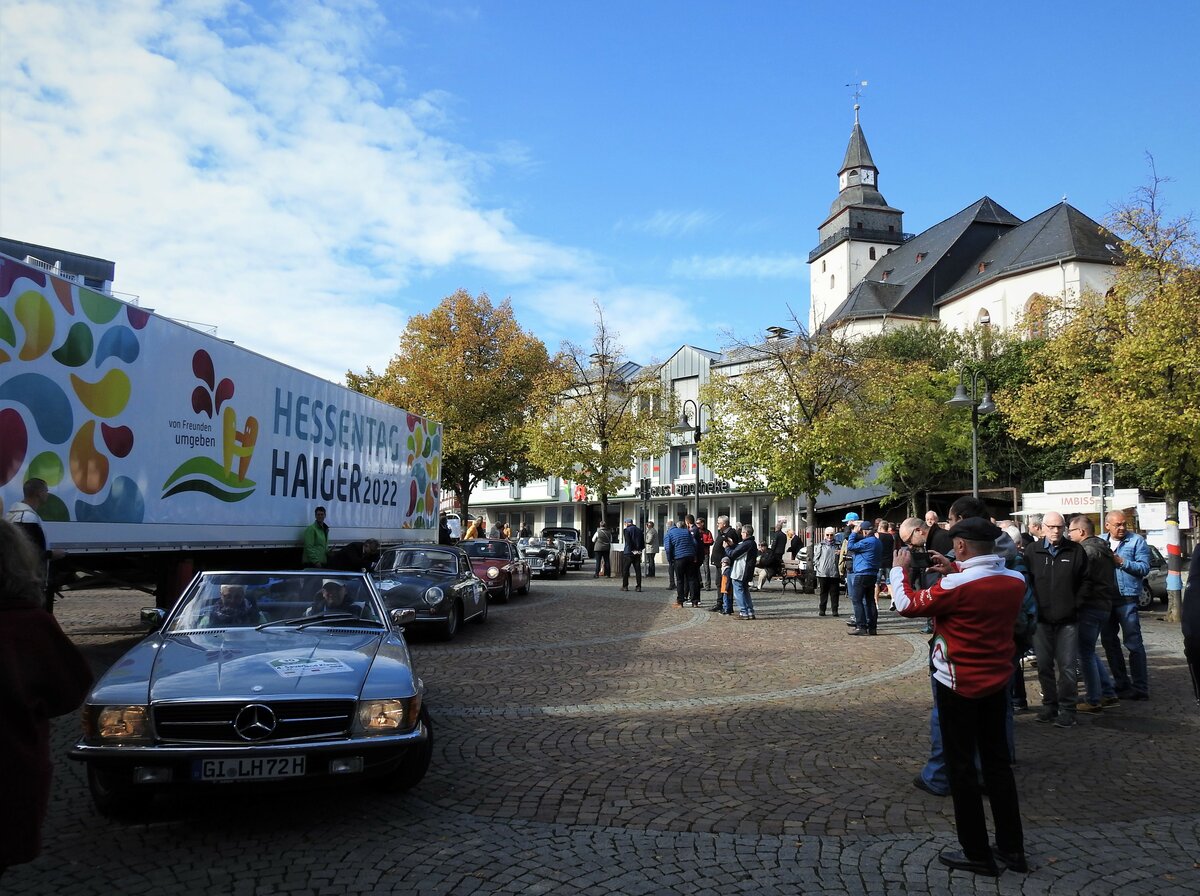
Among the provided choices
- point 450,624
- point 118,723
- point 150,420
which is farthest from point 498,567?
point 118,723

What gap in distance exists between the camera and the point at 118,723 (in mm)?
4668

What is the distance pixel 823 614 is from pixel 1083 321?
32.7ft

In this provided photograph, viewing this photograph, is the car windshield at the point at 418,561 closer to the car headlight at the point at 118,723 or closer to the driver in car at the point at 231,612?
the driver in car at the point at 231,612

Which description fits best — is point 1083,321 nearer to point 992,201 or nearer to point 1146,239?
point 1146,239

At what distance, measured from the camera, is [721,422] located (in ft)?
93.0

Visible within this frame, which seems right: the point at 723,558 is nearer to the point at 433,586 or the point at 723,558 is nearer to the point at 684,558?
the point at 684,558

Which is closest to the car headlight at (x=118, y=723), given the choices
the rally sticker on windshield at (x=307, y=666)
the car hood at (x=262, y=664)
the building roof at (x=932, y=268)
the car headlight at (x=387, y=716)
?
the car hood at (x=262, y=664)

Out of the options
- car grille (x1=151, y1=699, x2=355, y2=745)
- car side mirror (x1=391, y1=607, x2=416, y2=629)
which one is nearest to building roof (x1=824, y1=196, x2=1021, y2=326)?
car side mirror (x1=391, y1=607, x2=416, y2=629)

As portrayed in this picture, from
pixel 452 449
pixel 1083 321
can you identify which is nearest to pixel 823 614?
pixel 1083 321

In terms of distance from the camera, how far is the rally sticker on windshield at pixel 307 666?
5.13 metres

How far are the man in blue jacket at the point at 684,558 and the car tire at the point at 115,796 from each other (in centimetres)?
1414

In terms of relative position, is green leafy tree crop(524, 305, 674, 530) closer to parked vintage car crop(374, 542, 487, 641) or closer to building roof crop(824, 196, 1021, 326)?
parked vintage car crop(374, 542, 487, 641)

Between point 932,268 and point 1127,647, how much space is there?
70.8 metres

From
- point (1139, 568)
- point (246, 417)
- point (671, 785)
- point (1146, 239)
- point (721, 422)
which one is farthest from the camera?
point (721, 422)
